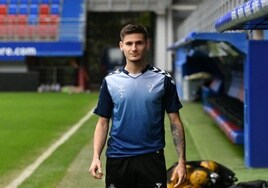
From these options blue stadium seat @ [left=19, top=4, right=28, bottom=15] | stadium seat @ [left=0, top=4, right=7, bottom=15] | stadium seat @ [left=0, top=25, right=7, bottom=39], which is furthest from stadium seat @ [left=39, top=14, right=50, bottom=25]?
stadium seat @ [left=0, top=4, right=7, bottom=15]

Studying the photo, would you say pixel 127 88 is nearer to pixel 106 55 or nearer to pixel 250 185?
pixel 250 185

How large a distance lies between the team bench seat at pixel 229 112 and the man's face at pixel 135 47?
5.98 m

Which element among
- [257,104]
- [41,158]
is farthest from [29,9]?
[257,104]

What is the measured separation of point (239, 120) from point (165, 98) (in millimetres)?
7123

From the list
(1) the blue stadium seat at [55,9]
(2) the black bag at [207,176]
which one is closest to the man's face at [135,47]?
(2) the black bag at [207,176]

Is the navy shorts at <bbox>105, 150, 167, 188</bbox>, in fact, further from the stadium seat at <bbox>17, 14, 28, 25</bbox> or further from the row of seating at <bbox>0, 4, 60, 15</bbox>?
the row of seating at <bbox>0, 4, 60, 15</bbox>

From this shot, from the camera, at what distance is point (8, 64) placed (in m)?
33.0

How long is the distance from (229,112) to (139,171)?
8869 mm

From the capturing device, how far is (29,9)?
37.9 m

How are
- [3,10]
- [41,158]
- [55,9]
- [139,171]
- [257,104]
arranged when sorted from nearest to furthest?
1. [139,171]
2. [257,104]
3. [41,158]
4. [55,9]
5. [3,10]

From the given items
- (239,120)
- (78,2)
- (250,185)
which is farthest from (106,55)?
(250,185)

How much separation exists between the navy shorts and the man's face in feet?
2.04

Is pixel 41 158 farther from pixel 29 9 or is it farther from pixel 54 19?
pixel 29 9

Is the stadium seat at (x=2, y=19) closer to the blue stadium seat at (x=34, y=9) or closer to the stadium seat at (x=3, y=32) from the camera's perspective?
the stadium seat at (x=3, y=32)
